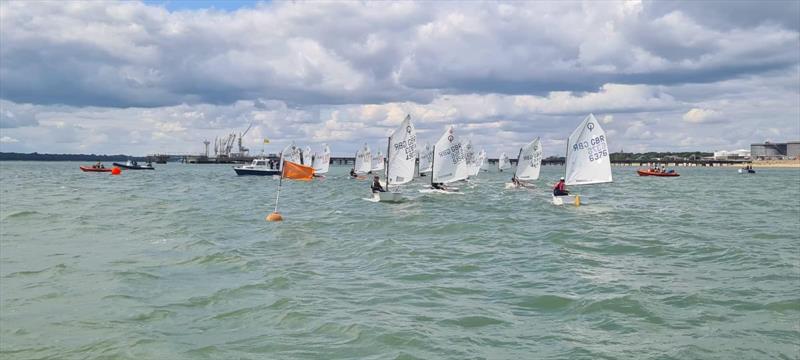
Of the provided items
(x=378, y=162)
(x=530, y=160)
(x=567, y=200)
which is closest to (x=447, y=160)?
(x=567, y=200)

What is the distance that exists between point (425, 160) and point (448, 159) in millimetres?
42581

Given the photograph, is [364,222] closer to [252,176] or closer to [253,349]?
[253,349]

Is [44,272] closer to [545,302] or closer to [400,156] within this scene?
[545,302]

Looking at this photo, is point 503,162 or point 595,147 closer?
point 595,147

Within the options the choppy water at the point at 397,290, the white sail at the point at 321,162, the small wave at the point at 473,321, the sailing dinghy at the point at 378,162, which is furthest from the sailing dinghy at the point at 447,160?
the sailing dinghy at the point at 378,162

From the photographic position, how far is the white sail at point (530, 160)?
64.6m

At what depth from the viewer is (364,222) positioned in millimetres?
32656

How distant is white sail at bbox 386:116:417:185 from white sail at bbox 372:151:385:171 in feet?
222

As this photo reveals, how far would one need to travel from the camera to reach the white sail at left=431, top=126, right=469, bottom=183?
4666 centimetres

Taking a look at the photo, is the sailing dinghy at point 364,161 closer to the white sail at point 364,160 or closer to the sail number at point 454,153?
the white sail at point 364,160

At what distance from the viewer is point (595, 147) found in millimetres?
40562

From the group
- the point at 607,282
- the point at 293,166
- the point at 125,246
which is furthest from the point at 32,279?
the point at 607,282

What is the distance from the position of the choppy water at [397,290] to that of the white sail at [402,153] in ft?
39.0

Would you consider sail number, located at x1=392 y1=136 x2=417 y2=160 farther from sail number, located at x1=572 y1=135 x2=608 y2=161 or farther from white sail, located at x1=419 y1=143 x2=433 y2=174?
white sail, located at x1=419 y1=143 x2=433 y2=174
